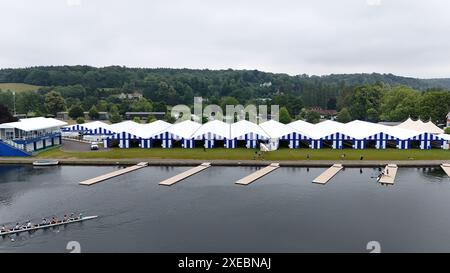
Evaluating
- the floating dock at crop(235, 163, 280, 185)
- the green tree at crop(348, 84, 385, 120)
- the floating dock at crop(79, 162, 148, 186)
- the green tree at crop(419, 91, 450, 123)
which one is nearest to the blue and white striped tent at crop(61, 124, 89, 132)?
the floating dock at crop(79, 162, 148, 186)

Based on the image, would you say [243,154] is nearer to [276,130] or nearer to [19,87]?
[276,130]

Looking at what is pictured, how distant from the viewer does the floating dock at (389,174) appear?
29375 mm

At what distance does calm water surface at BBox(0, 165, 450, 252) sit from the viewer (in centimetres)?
1811

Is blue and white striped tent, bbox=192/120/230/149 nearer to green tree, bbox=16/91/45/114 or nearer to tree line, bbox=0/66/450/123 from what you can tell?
tree line, bbox=0/66/450/123

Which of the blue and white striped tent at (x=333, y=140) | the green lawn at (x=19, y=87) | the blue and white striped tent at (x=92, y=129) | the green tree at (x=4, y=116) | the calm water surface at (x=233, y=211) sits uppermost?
the green lawn at (x=19, y=87)

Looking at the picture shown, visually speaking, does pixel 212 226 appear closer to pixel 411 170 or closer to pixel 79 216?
pixel 79 216

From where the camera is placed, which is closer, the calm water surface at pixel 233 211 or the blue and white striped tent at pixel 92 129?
the calm water surface at pixel 233 211

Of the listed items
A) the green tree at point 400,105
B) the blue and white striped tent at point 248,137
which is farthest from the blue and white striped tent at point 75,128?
the green tree at point 400,105

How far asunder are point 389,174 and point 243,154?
14228 millimetres

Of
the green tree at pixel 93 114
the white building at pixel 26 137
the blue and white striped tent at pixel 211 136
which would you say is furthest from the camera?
the green tree at pixel 93 114

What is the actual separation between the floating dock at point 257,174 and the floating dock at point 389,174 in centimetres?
897

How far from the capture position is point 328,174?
31797 mm

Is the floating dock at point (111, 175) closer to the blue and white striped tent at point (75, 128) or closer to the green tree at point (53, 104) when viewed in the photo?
the blue and white striped tent at point (75, 128)
